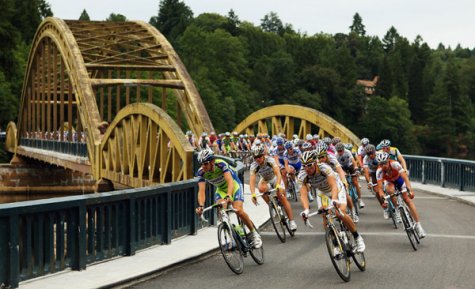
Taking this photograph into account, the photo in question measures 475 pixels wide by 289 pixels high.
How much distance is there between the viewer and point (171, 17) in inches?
6289

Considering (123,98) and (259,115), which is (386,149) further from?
(123,98)

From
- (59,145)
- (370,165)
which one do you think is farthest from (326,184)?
(59,145)

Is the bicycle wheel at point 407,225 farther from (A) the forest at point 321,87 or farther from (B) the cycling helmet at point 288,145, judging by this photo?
(A) the forest at point 321,87

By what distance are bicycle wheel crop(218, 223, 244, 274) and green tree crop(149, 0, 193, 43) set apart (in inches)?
5702

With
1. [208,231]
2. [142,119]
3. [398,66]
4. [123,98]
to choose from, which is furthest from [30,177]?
[398,66]

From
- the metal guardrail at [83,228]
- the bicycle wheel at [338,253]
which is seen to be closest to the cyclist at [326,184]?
the bicycle wheel at [338,253]

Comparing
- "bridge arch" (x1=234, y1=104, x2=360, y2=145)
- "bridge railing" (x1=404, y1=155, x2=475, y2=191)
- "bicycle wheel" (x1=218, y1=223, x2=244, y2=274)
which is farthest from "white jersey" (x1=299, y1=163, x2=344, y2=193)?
"bridge arch" (x1=234, y1=104, x2=360, y2=145)

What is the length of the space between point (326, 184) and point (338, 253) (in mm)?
1420

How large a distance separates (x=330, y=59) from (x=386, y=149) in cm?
12992

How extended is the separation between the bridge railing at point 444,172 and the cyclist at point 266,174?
12.4m

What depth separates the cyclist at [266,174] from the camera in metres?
14.0

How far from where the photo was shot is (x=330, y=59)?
144 metres

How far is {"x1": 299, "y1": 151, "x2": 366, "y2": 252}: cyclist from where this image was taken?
1084cm

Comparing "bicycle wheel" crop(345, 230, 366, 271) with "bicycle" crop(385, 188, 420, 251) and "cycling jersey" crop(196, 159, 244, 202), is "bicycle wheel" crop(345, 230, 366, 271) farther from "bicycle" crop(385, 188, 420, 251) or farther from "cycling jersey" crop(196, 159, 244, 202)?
"bicycle" crop(385, 188, 420, 251)
